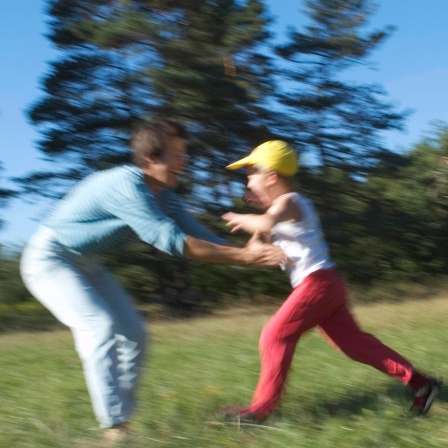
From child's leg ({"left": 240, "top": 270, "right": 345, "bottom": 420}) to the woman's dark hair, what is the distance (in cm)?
112

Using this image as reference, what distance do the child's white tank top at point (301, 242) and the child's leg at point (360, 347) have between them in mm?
364

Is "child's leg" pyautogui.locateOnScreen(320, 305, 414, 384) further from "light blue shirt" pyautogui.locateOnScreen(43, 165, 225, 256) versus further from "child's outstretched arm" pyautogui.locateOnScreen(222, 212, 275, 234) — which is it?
"light blue shirt" pyautogui.locateOnScreen(43, 165, 225, 256)

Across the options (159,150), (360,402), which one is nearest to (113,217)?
(159,150)

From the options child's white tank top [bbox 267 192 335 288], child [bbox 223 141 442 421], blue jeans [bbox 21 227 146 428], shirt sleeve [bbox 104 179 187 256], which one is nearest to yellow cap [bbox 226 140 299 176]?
child [bbox 223 141 442 421]

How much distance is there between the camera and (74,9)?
76.7 feet

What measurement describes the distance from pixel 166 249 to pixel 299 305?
987mm

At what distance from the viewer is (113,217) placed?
179 inches

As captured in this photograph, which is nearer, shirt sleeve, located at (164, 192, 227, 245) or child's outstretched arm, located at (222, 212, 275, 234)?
child's outstretched arm, located at (222, 212, 275, 234)

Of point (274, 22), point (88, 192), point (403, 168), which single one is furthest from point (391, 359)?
point (403, 168)

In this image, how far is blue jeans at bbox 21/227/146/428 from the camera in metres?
4.46

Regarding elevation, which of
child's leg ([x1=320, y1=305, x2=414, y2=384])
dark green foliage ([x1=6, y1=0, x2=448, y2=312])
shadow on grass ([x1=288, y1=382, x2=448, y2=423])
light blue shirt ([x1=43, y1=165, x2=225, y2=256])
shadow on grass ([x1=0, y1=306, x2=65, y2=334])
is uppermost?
light blue shirt ([x1=43, y1=165, x2=225, y2=256])

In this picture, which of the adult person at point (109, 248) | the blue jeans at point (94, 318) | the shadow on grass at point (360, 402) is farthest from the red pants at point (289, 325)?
the blue jeans at point (94, 318)

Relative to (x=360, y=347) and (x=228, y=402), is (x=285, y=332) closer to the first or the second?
(x=360, y=347)

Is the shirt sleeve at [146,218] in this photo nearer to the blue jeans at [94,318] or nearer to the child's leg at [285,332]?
the blue jeans at [94,318]
